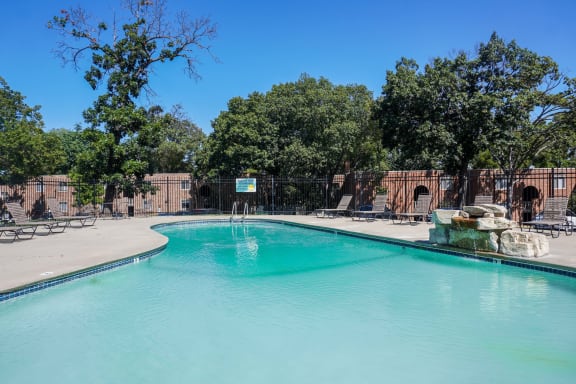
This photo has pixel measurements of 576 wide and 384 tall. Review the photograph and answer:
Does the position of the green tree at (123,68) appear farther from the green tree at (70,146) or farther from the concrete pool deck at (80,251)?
the green tree at (70,146)

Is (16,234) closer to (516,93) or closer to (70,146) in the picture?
(516,93)

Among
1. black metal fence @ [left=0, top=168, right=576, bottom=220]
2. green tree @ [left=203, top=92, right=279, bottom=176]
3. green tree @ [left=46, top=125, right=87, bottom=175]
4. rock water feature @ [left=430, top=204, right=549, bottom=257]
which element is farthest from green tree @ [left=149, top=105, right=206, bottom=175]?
rock water feature @ [left=430, top=204, right=549, bottom=257]

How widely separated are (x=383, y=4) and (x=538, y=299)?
10.7 metres

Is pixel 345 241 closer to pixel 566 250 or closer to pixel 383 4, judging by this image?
pixel 566 250

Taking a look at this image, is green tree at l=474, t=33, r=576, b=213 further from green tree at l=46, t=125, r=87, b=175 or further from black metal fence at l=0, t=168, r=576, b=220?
green tree at l=46, t=125, r=87, b=175

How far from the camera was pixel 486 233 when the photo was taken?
26.6ft

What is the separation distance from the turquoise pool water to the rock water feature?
21.5 inches

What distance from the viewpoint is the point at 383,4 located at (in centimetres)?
1309

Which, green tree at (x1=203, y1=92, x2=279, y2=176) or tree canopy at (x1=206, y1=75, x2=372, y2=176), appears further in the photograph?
green tree at (x1=203, y1=92, x2=279, y2=176)

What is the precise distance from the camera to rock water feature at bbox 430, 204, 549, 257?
7.47 m

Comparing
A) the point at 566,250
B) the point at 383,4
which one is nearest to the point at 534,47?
the point at 383,4

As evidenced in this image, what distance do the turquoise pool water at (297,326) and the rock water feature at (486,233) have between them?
1.79ft

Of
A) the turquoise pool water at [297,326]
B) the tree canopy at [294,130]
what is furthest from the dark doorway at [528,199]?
the turquoise pool water at [297,326]

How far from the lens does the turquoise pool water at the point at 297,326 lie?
3.69 meters
